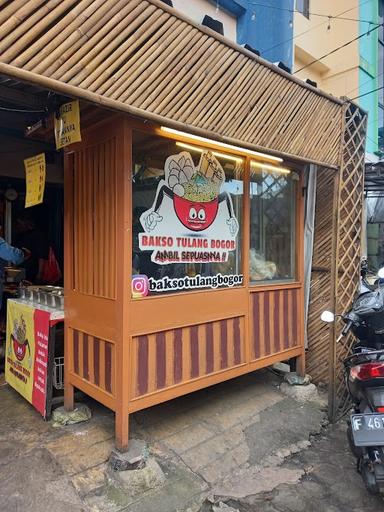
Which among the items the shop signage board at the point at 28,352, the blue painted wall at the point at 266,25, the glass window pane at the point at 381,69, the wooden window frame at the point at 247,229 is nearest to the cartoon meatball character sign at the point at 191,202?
the wooden window frame at the point at 247,229

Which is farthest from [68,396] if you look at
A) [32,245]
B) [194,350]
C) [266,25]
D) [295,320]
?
[266,25]

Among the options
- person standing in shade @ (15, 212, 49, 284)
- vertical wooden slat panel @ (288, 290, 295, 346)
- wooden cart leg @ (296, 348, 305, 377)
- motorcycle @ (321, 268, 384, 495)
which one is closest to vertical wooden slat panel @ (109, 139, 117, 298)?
motorcycle @ (321, 268, 384, 495)

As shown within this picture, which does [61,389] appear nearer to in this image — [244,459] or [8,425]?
[8,425]

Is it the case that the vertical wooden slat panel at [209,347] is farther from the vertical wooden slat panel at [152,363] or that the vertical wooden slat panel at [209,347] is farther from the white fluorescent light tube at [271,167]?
the white fluorescent light tube at [271,167]

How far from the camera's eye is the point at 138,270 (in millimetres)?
2928

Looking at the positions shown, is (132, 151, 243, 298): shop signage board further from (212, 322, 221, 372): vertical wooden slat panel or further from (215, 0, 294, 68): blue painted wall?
(215, 0, 294, 68): blue painted wall

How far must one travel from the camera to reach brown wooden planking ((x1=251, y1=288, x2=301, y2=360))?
387 cm

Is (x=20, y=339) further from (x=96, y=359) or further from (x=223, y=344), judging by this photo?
(x=223, y=344)

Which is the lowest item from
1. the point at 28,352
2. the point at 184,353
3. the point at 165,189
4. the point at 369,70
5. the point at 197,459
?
the point at 197,459

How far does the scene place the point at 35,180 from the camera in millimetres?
3035

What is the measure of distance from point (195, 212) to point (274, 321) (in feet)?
5.10

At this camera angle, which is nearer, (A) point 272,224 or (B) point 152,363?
(B) point 152,363

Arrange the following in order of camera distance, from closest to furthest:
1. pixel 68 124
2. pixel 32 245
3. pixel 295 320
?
pixel 68 124
pixel 295 320
pixel 32 245

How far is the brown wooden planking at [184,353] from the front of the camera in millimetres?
2893
